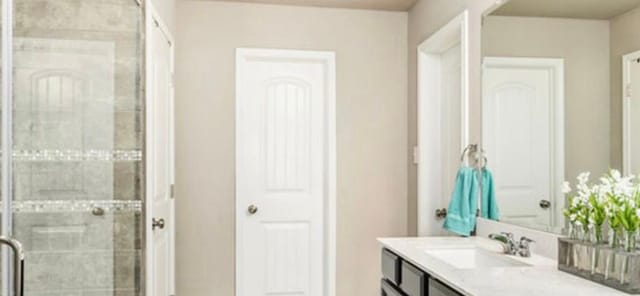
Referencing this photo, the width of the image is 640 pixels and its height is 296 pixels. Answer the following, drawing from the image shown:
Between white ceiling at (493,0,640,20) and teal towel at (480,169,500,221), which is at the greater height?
white ceiling at (493,0,640,20)

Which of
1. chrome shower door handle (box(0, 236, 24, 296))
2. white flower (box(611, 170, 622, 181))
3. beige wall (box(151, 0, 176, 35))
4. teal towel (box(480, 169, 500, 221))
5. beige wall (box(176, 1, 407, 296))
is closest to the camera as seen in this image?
chrome shower door handle (box(0, 236, 24, 296))

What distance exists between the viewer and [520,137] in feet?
7.30

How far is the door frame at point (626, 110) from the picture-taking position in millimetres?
1634

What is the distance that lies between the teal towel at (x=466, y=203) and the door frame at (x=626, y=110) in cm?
95

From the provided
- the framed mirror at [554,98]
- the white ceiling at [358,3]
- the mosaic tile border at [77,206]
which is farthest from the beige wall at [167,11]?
the framed mirror at [554,98]

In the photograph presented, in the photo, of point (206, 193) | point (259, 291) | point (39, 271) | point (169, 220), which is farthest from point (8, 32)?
point (259, 291)

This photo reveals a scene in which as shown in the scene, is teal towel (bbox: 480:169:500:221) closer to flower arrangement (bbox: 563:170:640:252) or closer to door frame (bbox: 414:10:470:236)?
flower arrangement (bbox: 563:170:640:252)

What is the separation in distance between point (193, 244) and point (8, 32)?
2319mm

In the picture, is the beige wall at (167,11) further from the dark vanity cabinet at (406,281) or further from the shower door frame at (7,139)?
the dark vanity cabinet at (406,281)

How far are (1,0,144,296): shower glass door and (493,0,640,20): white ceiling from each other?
1.82m

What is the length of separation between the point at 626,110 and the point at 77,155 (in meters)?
2.11

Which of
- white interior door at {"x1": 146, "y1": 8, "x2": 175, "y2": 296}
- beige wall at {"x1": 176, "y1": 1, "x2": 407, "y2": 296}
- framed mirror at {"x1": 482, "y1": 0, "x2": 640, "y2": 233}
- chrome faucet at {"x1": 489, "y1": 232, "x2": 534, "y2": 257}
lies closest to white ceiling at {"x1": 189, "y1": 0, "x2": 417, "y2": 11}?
beige wall at {"x1": 176, "y1": 1, "x2": 407, "y2": 296}

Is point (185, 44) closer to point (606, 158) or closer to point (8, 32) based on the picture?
point (8, 32)

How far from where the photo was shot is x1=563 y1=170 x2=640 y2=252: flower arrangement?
59.1 inches
